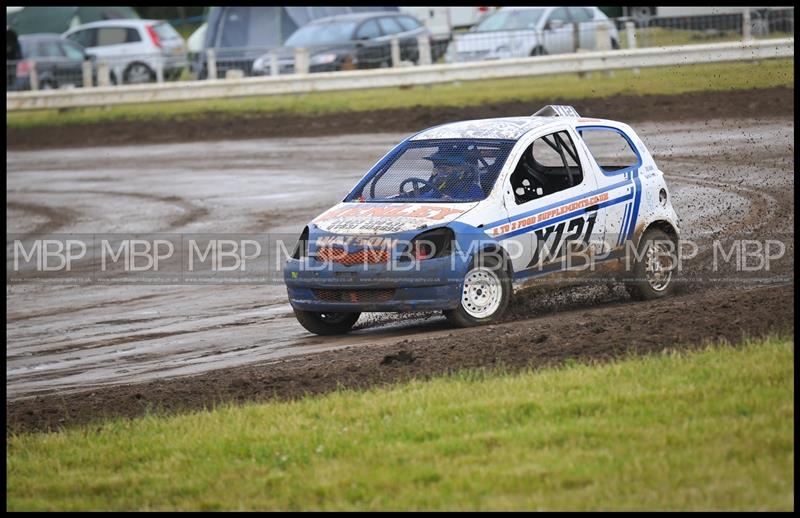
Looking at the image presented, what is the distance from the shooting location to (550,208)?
10.5m

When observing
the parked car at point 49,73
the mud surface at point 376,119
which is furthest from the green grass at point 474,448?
the parked car at point 49,73

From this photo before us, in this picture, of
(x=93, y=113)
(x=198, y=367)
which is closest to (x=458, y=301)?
(x=198, y=367)

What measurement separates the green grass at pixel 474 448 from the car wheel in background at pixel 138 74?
28581 mm

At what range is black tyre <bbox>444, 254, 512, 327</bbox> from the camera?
10000 millimetres

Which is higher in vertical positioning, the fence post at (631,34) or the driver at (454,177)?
the driver at (454,177)

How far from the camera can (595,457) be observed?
5895mm

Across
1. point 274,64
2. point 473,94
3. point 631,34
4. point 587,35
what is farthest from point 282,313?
point 274,64

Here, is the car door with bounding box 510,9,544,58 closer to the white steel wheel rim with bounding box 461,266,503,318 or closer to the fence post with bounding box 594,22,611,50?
the fence post with bounding box 594,22,611,50

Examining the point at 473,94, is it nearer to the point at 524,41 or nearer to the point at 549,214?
the point at 524,41

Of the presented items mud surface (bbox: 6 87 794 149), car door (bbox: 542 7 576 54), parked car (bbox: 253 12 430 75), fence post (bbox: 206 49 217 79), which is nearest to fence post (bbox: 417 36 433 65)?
parked car (bbox: 253 12 430 75)

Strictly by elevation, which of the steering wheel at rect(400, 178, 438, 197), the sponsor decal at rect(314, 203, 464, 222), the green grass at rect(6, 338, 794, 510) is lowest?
the green grass at rect(6, 338, 794, 510)

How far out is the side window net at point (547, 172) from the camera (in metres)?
10.7

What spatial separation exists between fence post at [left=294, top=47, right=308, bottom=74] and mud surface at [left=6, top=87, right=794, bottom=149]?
6.02 feet

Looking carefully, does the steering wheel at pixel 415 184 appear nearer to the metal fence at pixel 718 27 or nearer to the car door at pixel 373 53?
the metal fence at pixel 718 27
